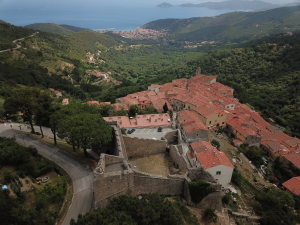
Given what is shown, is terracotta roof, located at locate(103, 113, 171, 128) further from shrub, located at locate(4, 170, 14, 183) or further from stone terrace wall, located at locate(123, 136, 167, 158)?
shrub, located at locate(4, 170, 14, 183)

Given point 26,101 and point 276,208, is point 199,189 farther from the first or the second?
point 26,101

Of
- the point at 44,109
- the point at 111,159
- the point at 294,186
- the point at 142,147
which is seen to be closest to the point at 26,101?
the point at 44,109

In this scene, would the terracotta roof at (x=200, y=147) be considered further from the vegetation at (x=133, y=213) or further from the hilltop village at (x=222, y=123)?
the vegetation at (x=133, y=213)

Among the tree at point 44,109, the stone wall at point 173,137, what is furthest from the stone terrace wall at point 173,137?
the tree at point 44,109

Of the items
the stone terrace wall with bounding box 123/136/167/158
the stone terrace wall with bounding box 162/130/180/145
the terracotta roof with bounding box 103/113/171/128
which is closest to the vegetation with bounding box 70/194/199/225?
the stone terrace wall with bounding box 123/136/167/158

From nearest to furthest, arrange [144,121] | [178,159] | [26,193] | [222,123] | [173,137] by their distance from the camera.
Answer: [26,193] < [178,159] < [173,137] < [144,121] < [222,123]

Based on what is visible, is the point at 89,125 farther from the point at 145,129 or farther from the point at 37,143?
the point at 145,129
